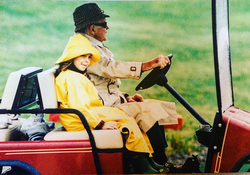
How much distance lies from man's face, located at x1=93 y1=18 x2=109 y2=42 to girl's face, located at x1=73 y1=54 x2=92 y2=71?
200 mm

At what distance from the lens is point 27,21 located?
2512 millimetres

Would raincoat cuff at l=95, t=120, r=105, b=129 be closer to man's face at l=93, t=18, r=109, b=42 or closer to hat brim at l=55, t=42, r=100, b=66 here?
hat brim at l=55, t=42, r=100, b=66

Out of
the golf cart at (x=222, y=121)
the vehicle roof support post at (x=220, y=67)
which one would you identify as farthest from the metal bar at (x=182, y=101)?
the vehicle roof support post at (x=220, y=67)

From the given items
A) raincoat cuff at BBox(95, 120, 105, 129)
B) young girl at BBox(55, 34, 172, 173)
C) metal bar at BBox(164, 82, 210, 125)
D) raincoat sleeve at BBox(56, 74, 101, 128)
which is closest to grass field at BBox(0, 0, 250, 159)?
metal bar at BBox(164, 82, 210, 125)

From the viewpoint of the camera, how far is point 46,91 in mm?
2416

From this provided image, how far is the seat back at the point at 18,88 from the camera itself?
242cm

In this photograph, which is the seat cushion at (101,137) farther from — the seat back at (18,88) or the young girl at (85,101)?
the seat back at (18,88)

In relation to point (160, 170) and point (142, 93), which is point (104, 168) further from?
point (142, 93)

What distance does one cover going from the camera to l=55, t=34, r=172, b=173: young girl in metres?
2.41

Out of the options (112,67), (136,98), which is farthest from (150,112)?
(112,67)

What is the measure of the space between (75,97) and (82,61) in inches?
13.4

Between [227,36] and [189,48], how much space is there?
38 centimetres

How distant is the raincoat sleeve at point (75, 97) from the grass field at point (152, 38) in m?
0.26

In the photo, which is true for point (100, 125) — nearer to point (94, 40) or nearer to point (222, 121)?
point (94, 40)
